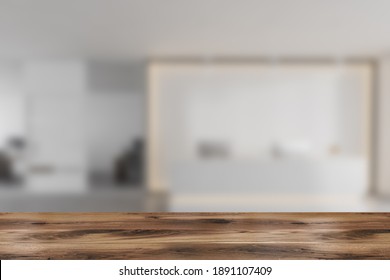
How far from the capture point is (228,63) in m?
3.38

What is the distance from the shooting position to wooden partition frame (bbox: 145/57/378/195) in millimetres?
3326

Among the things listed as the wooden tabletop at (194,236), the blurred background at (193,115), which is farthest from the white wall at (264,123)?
the wooden tabletop at (194,236)

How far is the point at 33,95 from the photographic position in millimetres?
3273

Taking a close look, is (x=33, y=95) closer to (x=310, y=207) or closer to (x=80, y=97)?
(x=80, y=97)

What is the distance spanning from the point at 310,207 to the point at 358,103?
0.89 meters

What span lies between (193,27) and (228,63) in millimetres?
401

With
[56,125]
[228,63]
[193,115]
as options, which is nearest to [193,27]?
[228,63]

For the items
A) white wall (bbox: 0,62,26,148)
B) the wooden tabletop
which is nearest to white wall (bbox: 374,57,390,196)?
the wooden tabletop

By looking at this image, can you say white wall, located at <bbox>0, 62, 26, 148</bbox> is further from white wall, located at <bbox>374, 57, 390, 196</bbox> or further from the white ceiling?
white wall, located at <bbox>374, 57, 390, 196</bbox>

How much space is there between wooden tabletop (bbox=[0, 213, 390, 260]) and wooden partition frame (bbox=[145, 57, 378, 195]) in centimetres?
32

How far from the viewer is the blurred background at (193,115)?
3248 millimetres

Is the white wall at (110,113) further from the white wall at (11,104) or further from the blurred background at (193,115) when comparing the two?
the white wall at (11,104)

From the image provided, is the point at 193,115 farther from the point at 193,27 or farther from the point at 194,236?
the point at 194,236

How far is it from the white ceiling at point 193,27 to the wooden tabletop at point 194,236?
4.05 ft
